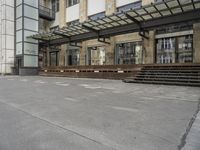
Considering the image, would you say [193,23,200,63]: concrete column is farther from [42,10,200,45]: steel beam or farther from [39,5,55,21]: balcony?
[39,5,55,21]: balcony

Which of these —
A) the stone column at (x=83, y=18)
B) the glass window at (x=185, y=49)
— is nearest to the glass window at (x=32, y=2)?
the stone column at (x=83, y=18)

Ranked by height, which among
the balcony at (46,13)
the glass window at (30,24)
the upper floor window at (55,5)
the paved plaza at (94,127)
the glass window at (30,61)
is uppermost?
the upper floor window at (55,5)

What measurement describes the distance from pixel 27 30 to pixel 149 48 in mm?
16913

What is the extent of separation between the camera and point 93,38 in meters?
18.9

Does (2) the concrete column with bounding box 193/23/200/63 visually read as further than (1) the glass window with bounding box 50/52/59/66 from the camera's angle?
No

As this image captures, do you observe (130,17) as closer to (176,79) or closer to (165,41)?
(165,41)

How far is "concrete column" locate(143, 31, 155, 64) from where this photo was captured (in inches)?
679

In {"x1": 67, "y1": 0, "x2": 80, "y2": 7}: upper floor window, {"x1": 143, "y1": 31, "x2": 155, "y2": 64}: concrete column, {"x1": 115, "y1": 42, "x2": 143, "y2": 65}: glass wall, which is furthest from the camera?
{"x1": 67, "y1": 0, "x2": 80, "y2": 7}: upper floor window

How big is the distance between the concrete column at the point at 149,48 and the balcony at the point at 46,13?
17590 mm

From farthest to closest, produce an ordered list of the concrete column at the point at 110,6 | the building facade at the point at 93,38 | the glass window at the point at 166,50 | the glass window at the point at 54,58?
the glass window at the point at 54,58
the concrete column at the point at 110,6
the glass window at the point at 166,50
the building facade at the point at 93,38

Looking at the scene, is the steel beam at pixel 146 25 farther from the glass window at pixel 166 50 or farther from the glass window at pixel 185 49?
the glass window at pixel 185 49

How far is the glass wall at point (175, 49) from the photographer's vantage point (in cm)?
1565

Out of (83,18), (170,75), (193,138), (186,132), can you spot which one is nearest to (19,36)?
(83,18)

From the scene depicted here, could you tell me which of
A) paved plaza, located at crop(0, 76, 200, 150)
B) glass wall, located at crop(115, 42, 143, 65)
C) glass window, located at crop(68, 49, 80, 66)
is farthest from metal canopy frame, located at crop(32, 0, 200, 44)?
paved plaza, located at crop(0, 76, 200, 150)
